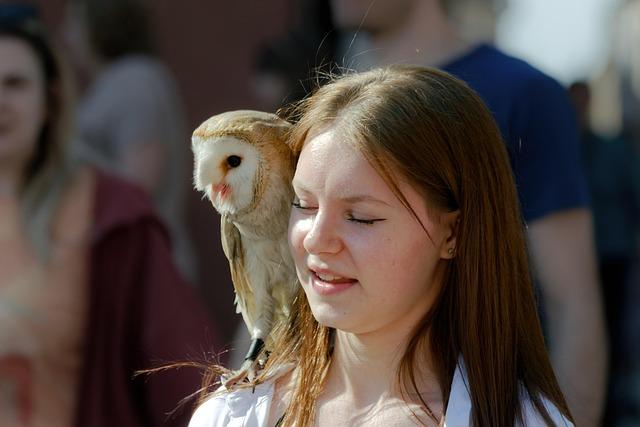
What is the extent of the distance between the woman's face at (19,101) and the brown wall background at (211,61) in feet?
7.87

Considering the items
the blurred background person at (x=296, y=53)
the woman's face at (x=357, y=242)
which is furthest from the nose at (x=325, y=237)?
the blurred background person at (x=296, y=53)

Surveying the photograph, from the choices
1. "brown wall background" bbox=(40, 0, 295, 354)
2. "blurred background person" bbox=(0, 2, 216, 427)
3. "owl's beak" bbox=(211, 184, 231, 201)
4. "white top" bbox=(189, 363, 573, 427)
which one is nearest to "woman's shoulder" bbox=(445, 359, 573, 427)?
"white top" bbox=(189, 363, 573, 427)

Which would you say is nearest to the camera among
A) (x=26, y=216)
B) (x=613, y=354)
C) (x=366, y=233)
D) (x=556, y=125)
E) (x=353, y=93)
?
(x=366, y=233)

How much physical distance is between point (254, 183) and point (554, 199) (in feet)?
3.02

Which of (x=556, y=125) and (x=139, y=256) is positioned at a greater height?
(x=556, y=125)

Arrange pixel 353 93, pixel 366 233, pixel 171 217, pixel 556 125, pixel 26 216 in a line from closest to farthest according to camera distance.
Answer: pixel 366 233 < pixel 353 93 < pixel 556 125 < pixel 26 216 < pixel 171 217

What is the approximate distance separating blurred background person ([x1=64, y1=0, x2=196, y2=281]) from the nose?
3.05 m

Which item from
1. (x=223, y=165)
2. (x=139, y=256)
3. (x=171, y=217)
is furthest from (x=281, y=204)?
(x=171, y=217)

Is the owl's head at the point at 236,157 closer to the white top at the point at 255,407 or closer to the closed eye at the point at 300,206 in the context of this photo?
the closed eye at the point at 300,206

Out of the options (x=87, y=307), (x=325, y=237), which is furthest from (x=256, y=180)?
(x=87, y=307)

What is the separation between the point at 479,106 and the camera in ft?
6.42

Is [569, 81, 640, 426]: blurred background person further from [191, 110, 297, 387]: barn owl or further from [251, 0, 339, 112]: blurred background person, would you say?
[191, 110, 297, 387]: barn owl

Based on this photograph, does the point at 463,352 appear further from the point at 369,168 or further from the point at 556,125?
the point at 556,125

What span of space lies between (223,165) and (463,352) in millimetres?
507
